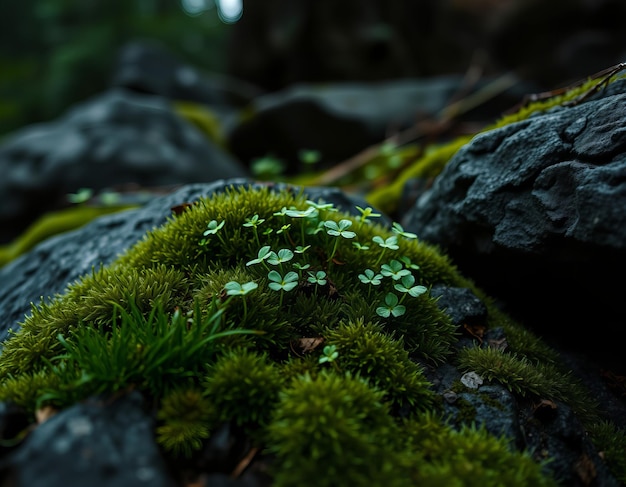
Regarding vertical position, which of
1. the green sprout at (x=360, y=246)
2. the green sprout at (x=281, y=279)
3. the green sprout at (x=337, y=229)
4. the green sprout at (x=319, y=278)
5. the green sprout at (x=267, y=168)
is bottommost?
the green sprout at (x=267, y=168)

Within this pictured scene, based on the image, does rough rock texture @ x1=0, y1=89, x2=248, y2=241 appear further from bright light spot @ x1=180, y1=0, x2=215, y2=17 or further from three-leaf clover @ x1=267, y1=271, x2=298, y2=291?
bright light spot @ x1=180, y1=0, x2=215, y2=17

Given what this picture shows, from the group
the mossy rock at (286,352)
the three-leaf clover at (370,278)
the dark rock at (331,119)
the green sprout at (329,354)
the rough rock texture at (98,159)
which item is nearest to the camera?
the mossy rock at (286,352)

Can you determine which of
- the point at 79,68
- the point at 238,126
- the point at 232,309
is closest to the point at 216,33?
the point at 79,68

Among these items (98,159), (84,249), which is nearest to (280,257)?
(84,249)

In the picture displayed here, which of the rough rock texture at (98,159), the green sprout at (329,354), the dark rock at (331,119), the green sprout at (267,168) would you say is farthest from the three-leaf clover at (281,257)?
the dark rock at (331,119)

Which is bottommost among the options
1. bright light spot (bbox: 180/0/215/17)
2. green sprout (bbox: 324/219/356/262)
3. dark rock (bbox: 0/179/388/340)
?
dark rock (bbox: 0/179/388/340)

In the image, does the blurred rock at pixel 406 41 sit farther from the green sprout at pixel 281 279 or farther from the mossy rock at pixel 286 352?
the green sprout at pixel 281 279

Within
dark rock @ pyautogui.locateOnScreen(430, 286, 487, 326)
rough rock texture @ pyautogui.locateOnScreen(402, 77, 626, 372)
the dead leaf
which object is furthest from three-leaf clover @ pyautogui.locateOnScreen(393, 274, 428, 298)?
the dead leaf

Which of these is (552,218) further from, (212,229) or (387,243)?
(212,229)
